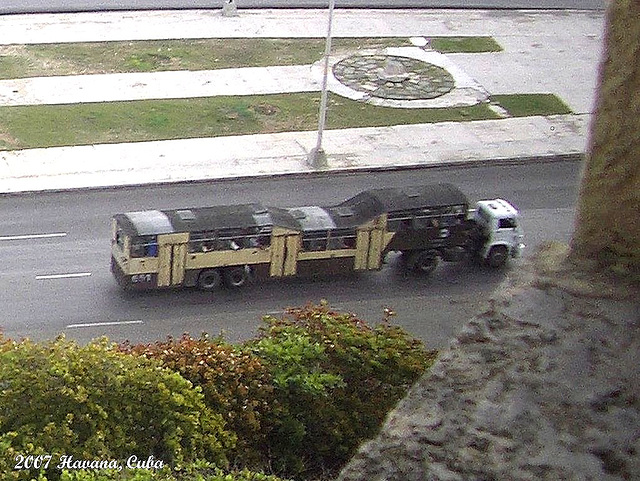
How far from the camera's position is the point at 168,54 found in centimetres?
3158

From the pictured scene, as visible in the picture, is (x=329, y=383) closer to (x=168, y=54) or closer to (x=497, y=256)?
(x=497, y=256)

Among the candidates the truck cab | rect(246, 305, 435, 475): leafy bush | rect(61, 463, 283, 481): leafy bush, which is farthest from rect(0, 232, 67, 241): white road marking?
rect(61, 463, 283, 481): leafy bush

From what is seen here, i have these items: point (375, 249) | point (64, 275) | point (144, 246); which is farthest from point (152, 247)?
point (375, 249)

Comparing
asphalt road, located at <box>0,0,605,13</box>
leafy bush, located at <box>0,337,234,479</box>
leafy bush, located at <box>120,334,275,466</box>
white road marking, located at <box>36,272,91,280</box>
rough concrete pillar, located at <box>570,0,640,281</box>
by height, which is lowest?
white road marking, located at <box>36,272,91,280</box>

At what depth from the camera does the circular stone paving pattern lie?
30.8 m

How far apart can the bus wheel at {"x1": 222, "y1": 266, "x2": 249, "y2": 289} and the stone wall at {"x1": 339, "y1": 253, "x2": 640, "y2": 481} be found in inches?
712

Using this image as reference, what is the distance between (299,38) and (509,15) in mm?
8392

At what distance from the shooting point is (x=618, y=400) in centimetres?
184

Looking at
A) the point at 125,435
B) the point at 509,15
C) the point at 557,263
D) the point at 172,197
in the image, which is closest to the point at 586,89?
the point at 509,15

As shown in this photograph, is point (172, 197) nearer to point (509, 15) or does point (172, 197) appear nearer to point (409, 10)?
point (409, 10)

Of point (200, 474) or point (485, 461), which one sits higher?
point (485, 461)

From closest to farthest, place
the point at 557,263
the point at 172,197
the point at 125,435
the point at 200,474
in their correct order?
the point at 557,263
the point at 200,474
the point at 125,435
the point at 172,197

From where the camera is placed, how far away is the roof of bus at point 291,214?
19547mm

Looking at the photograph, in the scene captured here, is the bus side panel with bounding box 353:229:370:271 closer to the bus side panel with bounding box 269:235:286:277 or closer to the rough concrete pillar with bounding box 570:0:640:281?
the bus side panel with bounding box 269:235:286:277
